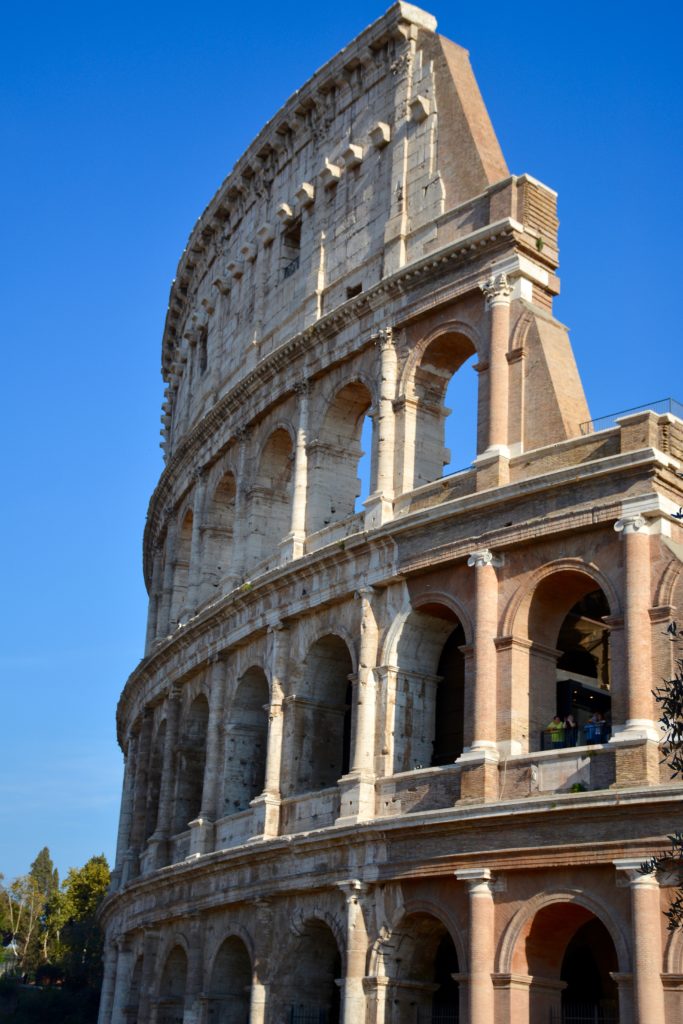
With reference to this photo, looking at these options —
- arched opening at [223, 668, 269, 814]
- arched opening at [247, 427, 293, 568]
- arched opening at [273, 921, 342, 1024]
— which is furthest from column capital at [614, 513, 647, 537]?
arched opening at [247, 427, 293, 568]

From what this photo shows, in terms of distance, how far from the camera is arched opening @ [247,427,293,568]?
2777 cm

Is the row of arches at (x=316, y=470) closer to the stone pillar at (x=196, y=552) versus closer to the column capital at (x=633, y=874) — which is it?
the stone pillar at (x=196, y=552)

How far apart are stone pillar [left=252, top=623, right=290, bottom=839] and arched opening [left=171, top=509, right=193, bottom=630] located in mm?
8516

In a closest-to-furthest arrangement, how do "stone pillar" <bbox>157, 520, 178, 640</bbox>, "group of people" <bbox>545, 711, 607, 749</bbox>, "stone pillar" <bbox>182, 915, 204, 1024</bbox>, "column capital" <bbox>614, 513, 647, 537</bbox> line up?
"column capital" <bbox>614, 513, 647, 537</bbox>, "group of people" <bbox>545, 711, 607, 749</bbox>, "stone pillar" <bbox>182, 915, 204, 1024</bbox>, "stone pillar" <bbox>157, 520, 178, 640</bbox>

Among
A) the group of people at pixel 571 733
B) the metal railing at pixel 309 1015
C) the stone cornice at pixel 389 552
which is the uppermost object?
the stone cornice at pixel 389 552

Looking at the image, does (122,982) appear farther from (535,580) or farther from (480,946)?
(535,580)

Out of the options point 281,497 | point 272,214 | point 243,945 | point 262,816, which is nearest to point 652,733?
point 262,816

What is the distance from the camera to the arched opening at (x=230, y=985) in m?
24.6

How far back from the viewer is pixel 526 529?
65.7ft

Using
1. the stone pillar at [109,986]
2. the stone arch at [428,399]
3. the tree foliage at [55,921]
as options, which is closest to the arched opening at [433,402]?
the stone arch at [428,399]

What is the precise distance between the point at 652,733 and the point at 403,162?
1250 cm

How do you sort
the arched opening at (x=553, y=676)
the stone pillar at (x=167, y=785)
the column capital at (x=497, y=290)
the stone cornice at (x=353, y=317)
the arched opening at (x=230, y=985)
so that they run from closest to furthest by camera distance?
the arched opening at (x=553, y=676)
the column capital at (x=497, y=290)
the stone cornice at (x=353, y=317)
the arched opening at (x=230, y=985)
the stone pillar at (x=167, y=785)

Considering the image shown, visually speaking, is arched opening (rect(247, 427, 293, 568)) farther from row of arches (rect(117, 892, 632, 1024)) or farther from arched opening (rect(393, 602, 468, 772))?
row of arches (rect(117, 892, 632, 1024))

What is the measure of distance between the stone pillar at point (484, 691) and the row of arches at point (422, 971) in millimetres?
1771
